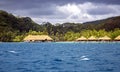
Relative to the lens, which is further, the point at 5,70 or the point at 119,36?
the point at 119,36

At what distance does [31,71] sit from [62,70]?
318 cm

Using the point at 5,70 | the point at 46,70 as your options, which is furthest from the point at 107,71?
the point at 5,70

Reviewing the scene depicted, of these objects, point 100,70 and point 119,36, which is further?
point 119,36

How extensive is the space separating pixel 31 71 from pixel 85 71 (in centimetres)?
541

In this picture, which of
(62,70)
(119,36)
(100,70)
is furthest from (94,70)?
(119,36)

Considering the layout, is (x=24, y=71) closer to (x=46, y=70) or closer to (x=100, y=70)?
(x=46, y=70)

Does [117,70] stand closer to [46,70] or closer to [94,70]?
[94,70]

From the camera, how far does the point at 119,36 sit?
7589 inches

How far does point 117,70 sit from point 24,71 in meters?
9.40

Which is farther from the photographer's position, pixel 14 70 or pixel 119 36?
pixel 119 36

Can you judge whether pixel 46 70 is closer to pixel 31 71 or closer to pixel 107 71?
pixel 31 71

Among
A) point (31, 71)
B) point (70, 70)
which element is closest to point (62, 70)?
point (70, 70)

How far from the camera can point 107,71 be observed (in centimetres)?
3131

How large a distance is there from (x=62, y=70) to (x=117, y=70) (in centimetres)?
559
